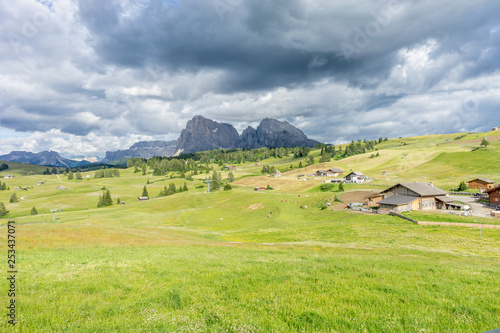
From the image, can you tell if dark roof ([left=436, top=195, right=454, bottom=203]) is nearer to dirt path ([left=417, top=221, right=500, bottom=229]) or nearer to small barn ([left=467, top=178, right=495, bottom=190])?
dirt path ([left=417, top=221, right=500, bottom=229])

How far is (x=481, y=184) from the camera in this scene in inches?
4348

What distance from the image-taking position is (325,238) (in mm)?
48188

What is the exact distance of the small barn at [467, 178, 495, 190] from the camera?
10642 cm

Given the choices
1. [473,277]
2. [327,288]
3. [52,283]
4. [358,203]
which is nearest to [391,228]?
[358,203]

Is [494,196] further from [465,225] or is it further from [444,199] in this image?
[465,225]

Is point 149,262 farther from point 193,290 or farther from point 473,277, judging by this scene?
point 473,277

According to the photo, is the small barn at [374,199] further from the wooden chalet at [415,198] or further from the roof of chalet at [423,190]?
the roof of chalet at [423,190]

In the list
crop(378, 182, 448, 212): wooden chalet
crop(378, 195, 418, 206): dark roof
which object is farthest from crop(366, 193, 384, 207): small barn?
crop(378, 195, 418, 206): dark roof

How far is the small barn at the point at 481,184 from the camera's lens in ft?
349

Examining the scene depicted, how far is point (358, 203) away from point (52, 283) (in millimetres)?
92485

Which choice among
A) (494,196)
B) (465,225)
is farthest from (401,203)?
(494,196)

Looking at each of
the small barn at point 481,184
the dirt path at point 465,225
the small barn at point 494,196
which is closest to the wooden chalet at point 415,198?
the small barn at point 494,196

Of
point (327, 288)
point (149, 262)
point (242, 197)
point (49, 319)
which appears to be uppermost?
point (49, 319)

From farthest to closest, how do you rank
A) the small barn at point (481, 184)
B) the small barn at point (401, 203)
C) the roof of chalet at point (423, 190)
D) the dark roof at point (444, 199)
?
the small barn at point (481, 184), the dark roof at point (444, 199), the roof of chalet at point (423, 190), the small barn at point (401, 203)
